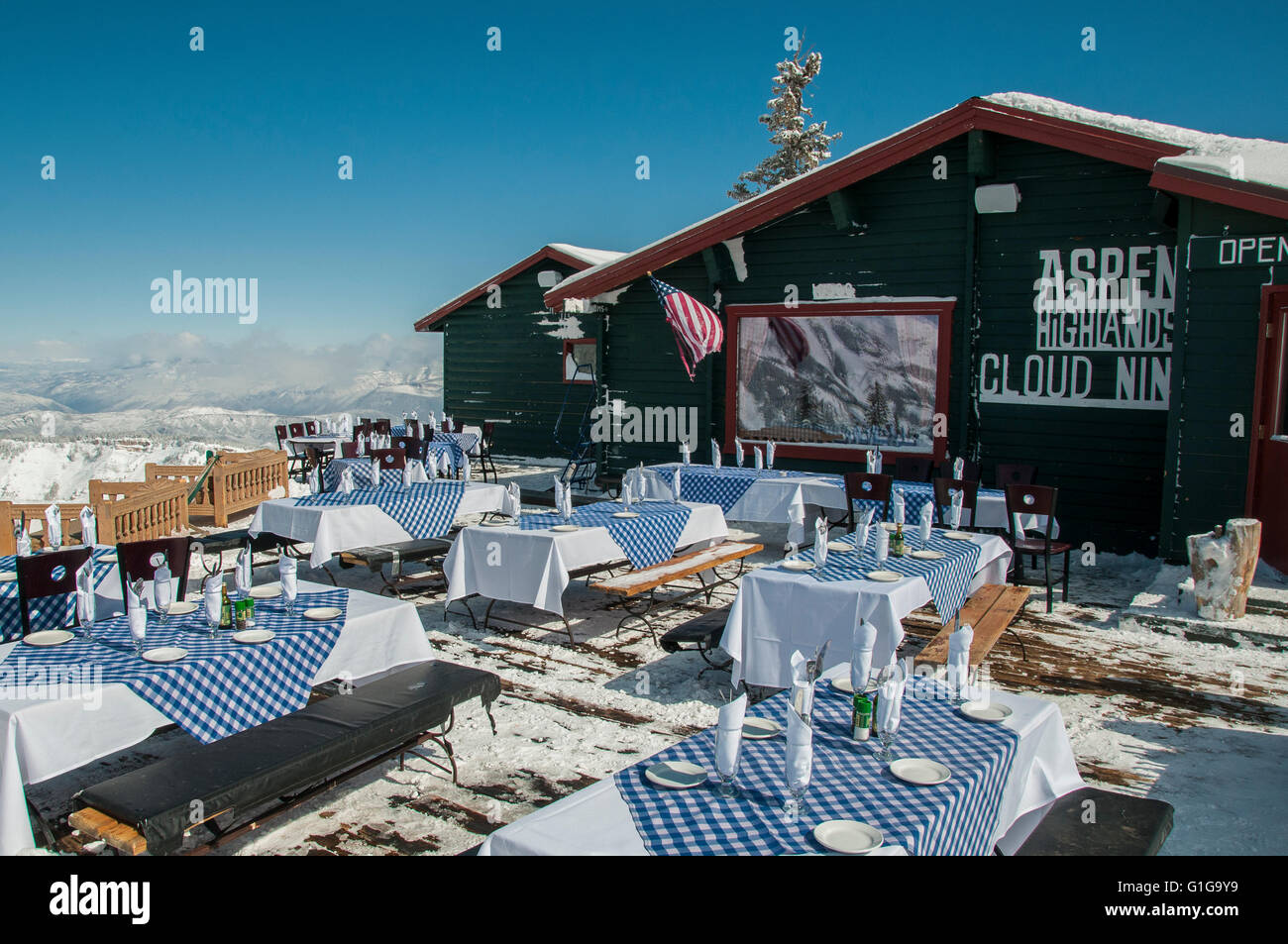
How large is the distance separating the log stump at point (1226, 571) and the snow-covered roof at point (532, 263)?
12.7 meters

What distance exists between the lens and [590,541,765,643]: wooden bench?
6770 millimetres

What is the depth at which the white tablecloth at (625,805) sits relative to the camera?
2393 millimetres

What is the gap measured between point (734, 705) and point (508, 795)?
1959mm

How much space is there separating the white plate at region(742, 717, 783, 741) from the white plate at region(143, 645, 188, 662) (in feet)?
7.88

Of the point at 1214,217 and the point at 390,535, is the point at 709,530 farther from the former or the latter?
the point at 1214,217

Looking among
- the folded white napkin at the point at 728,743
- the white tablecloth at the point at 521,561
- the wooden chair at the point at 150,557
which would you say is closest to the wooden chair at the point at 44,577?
the wooden chair at the point at 150,557

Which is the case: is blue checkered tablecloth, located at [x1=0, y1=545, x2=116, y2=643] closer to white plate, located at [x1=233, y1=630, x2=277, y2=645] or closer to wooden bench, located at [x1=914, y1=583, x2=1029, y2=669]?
white plate, located at [x1=233, y1=630, x2=277, y2=645]

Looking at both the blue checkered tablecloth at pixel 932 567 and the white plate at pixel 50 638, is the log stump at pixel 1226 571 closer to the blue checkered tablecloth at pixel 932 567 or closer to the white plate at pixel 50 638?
the blue checkered tablecloth at pixel 932 567

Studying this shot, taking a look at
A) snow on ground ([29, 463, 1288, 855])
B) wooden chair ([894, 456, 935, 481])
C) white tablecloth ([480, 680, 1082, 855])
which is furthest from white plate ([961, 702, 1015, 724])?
wooden chair ([894, 456, 935, 481])

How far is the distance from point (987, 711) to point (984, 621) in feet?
9.03

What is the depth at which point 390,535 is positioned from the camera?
28.2 feet

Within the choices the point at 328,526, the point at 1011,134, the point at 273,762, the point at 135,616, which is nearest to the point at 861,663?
the point at 273,762

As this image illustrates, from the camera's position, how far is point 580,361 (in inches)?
736
